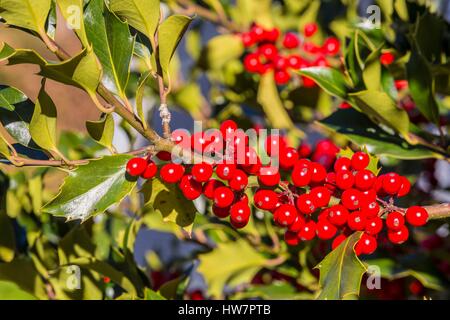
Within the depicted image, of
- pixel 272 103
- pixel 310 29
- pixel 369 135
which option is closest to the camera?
pixel 369 135

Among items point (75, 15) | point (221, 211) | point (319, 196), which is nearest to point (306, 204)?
point (319, 196)

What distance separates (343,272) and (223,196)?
19 cm

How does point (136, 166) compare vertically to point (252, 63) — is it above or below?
below

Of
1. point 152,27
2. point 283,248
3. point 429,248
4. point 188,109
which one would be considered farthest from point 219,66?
point 152,27

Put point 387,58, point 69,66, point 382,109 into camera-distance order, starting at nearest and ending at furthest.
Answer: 1. point 69,66
2. point 382,109
3. point 387,58

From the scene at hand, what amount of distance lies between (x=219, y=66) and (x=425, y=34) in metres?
0.70

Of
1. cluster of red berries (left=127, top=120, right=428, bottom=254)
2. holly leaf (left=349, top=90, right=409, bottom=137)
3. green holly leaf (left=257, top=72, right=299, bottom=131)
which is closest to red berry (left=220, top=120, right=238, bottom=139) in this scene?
cluster of red berries (left=127, top=120, right=428, bottom=254)

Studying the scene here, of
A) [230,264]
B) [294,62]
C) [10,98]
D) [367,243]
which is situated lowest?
[230,264]

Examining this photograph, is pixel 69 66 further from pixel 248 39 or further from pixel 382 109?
pixel 248 39

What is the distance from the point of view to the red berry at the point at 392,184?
833 millimetres

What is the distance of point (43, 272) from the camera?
1201 mm

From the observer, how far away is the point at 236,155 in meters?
0.83

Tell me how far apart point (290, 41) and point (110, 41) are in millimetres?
856

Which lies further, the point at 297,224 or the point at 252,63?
the point at 252,63
